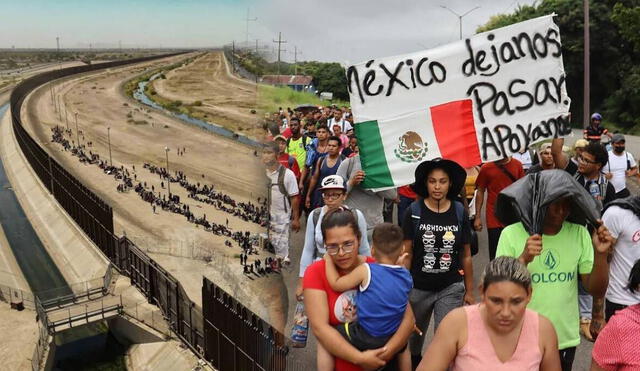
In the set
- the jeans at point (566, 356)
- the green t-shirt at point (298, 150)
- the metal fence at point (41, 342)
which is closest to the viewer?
the jeans at point (566, 356)

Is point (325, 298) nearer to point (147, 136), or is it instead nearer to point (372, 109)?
point (372, 109)

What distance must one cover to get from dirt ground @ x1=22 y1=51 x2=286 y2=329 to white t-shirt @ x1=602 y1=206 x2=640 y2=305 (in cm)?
238

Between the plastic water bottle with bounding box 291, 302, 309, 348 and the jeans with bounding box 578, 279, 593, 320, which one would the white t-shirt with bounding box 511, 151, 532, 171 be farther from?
the plastic water bottle with bounding box 291, 302, 309, 348

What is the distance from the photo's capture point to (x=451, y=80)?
19.2 ft

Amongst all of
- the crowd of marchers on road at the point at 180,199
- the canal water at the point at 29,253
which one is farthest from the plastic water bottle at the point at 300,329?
the canal water at the point at 29,253

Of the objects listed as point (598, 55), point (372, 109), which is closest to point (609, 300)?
point (372, 109)

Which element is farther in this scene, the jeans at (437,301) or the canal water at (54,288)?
the canal water at (54,288)

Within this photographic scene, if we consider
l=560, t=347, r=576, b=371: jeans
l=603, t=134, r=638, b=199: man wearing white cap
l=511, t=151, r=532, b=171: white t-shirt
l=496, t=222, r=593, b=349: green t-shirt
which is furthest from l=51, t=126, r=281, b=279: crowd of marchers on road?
l=496, t=222, r=593, b=349: green t-shirt

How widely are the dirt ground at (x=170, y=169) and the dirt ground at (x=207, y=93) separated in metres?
6.36

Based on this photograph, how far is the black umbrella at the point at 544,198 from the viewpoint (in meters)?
3.65

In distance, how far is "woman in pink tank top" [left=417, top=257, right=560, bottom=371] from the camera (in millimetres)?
2812

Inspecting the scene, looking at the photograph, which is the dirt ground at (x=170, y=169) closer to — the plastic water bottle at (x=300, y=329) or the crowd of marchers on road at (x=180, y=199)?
the plastic water bottle at (x=300, y=329)

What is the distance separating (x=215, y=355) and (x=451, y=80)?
6.95m

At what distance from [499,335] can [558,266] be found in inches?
45.2
